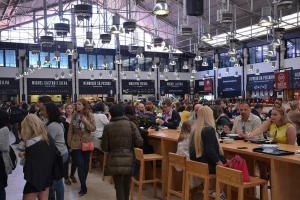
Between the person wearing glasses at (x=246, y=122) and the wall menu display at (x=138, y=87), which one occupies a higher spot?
the wall menu display at (x=138, y=87)

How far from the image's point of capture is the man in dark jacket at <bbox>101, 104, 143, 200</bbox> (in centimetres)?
500

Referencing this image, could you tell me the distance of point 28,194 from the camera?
4367 millimetres

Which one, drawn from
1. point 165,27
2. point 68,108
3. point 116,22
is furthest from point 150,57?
point 68,108

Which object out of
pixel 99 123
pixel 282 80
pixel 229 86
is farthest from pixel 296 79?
pixel 99 123

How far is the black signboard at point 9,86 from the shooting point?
91.2 feet

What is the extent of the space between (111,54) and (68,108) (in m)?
24.1

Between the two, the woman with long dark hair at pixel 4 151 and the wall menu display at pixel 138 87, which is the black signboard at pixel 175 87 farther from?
the woman with long dark hair at pixel 4 151

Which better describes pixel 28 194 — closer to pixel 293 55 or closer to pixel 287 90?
pixel 287 90

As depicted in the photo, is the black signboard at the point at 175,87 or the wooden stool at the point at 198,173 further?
the black signboard at the point at 175,87

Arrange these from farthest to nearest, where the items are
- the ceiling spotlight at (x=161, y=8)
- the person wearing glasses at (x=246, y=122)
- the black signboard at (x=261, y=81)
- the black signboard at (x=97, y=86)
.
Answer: the black signboard at (x=97, y=86) → the black signboard at (x=261, y=81) → the ceiling spotlight at (x=161, y=8) → the person wearing glasses at (x=246, y=122)

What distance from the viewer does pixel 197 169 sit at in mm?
4660

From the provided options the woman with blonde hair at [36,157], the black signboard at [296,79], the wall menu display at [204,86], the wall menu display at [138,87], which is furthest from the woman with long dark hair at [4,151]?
the wall menu display at [204,86]

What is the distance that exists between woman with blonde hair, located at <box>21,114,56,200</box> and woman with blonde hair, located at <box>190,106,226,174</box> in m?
1.64

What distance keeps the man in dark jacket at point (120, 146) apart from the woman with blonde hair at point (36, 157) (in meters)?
0.86
